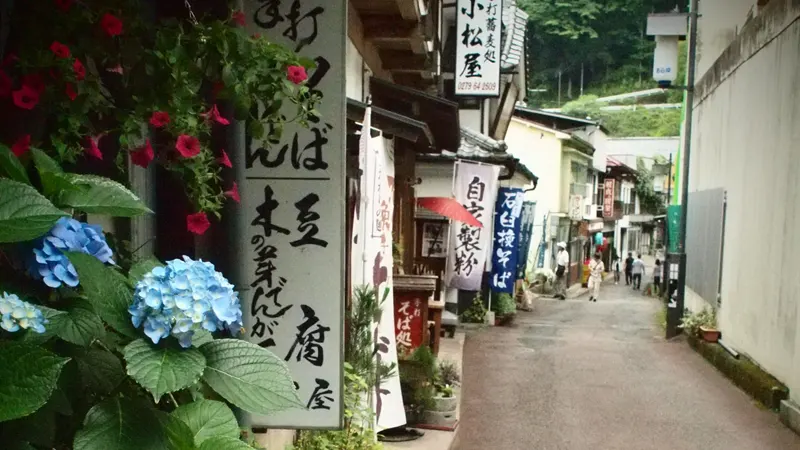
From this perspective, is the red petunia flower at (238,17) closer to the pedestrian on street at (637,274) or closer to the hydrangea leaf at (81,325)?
the hydrangea leaf at (81,325)

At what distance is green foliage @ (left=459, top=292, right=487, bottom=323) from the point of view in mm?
22062

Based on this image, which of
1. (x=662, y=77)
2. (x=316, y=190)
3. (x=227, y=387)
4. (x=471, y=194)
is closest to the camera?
(x=227, y=387)

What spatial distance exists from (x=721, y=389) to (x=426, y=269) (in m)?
7.27

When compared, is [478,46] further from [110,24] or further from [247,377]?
[247,377]

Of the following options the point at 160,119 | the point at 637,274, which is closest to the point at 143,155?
the point at 160,119

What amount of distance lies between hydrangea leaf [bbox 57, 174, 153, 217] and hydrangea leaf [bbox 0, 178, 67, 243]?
182mm

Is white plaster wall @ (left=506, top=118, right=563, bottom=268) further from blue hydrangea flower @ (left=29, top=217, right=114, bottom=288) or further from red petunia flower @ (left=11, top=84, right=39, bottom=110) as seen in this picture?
blue hydrangea flower @ (left=29, top=217, right=114, bottom=288)

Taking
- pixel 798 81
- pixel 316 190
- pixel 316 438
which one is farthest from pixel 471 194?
pixel 316 190

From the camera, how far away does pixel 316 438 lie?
681 centimetres

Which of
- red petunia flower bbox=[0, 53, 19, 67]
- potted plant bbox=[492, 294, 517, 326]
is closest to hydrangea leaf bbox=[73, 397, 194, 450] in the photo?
red petunia flower bbox=[0, 53, 19, 67]

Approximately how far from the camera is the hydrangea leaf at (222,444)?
7.07ft

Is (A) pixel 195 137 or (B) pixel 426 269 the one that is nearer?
(A) pixel 195 137

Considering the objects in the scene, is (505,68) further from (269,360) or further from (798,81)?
(269,360)

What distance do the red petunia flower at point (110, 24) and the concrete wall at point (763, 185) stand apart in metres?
10.8
